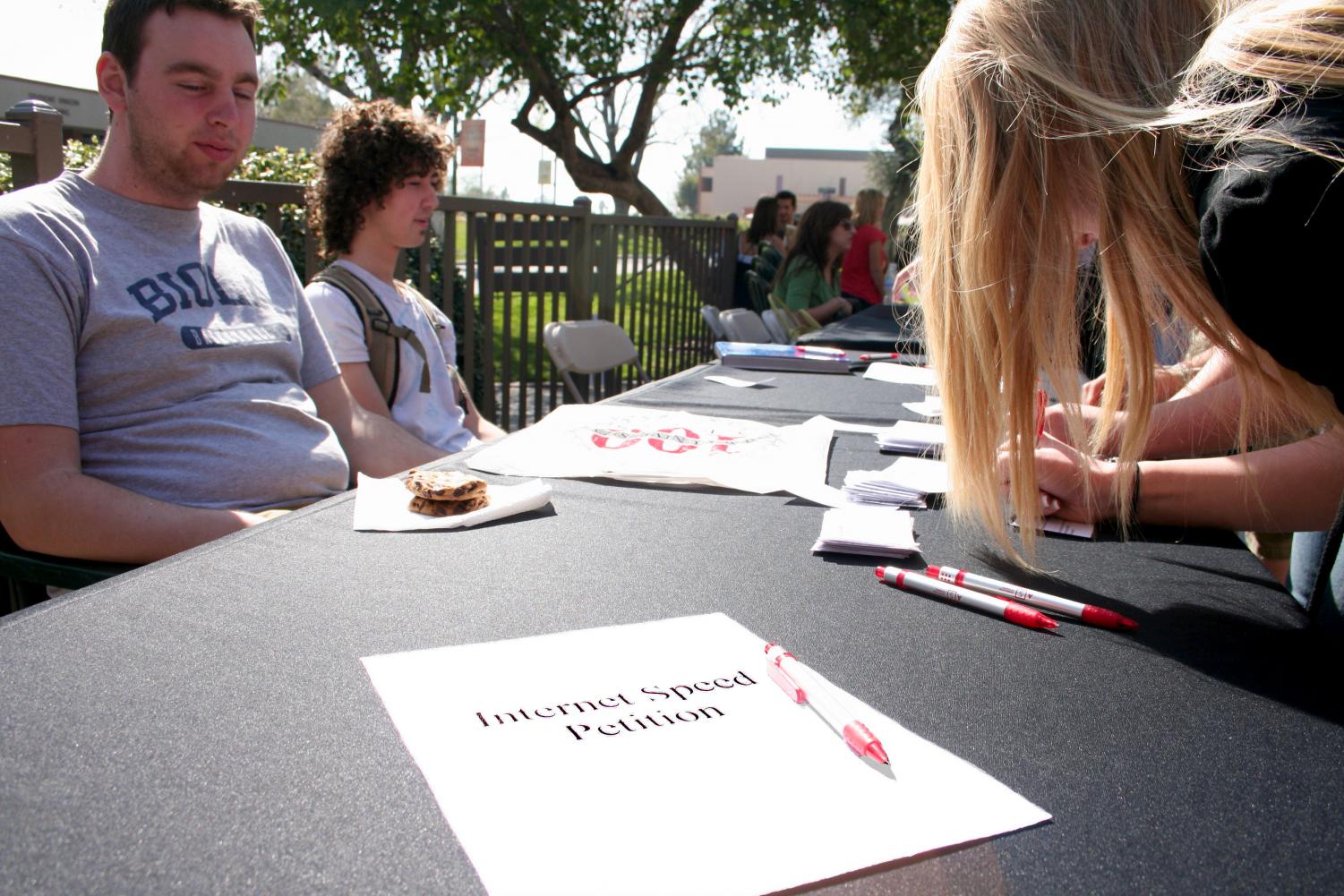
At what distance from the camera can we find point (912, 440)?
1.88 m

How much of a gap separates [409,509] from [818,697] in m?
0.73

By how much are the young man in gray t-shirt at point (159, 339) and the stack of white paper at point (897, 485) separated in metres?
1.00

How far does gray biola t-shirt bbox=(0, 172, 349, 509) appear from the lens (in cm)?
151

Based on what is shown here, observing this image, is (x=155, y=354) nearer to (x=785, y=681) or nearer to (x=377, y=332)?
(x=377, y=332)

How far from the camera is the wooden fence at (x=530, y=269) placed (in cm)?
328

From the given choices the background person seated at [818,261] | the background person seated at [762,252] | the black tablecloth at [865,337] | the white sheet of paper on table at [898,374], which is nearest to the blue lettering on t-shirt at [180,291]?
the white sheet of paper on table at [898,374]

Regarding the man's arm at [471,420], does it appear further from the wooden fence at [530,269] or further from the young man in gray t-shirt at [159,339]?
the wooden fence at [530,269]

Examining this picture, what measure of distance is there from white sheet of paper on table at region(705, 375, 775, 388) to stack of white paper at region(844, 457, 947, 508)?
0.98 m

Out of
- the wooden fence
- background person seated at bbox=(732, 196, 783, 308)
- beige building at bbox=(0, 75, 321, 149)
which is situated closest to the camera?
the wooden fence

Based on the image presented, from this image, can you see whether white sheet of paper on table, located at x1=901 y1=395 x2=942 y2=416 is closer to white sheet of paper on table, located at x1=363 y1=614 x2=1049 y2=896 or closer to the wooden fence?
white sheet of paper on table, located at x1=363 y1=614 x2=1049 y2=896

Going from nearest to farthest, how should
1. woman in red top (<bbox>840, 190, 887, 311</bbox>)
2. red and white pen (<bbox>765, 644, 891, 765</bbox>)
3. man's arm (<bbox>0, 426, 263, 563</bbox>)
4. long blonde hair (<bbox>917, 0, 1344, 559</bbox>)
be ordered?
red and white pen (<bbox>765, 644, 891, 765</bbox>) < long blonde hair (<bbox>917, 0, 1344, 559</bbox>) < man's arm (<bbox>0, 426, 263, 563</bbox>) < woman in red top (<bbox>840, 190, 887, 311</bbox>)

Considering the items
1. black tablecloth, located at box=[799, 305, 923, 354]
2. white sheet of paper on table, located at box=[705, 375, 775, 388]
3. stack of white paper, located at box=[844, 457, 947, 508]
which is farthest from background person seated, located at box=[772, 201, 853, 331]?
stack of white paper, located at box=[844, 457, 947, 508]

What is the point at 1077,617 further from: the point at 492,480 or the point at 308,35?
the point at 308,35

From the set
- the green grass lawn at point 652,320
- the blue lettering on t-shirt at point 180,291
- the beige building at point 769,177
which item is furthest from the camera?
the beige building at point 769,177
